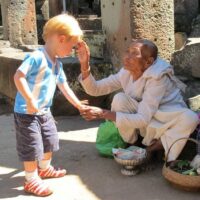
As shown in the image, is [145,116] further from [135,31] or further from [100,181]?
[135,31]

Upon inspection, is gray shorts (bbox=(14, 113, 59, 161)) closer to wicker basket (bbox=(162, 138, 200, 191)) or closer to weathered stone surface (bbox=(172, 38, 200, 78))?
wicker basket (bbox=(162, 138, 200, 191))

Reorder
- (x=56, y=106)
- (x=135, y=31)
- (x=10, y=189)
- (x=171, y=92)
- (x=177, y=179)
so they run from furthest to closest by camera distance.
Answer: (x=56, y=106), (x=135, y=31), (x=171, y=92), (x=10, y=189), (x=177, y=179)

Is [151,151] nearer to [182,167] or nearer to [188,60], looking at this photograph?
[182,167]

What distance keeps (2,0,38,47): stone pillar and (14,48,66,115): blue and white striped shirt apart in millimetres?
6203

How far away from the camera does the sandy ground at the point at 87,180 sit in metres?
3.22

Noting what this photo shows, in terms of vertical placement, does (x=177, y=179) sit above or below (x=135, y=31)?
below

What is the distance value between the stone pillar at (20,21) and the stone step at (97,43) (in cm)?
391

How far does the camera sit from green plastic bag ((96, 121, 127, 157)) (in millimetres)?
3939

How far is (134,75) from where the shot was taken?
367 centimetres

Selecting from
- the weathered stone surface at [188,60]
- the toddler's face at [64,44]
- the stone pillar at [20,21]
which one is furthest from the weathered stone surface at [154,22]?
the stone pillar at [20,21]

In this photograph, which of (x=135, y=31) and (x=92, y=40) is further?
(x=92, y=40)

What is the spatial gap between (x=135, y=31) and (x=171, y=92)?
115cm

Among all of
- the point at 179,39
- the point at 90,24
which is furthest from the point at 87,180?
the point at 90,24

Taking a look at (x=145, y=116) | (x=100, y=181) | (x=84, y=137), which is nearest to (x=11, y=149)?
(x=84, y=137)
